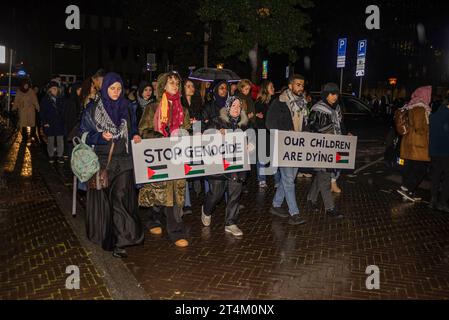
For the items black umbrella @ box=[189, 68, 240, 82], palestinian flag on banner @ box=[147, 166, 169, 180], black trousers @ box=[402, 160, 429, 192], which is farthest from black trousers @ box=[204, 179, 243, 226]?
black umbrella @ box=[189, 68, 240, 82]

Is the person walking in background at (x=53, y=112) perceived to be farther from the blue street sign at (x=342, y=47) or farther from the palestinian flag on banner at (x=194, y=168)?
the blue street sign at (x=342, y=47)

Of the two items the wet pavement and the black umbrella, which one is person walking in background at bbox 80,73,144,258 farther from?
the black umbrella

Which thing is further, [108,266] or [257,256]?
[257,256]

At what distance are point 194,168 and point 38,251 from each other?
198cm

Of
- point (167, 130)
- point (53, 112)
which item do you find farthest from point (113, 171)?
point (53, 112)

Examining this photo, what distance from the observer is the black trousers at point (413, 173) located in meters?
8.59

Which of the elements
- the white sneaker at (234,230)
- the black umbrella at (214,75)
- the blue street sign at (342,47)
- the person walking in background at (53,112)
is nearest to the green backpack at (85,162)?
the white sneaker at (234,230)

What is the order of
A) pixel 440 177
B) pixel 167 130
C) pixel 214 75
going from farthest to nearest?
pixel 214 75
pixel 440 177
pixel 167 130

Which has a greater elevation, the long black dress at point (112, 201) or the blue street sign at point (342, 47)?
the blue street sign at point (342, 47)

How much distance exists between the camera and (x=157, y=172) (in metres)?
5.77

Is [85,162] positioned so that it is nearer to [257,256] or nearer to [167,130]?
[167,130]

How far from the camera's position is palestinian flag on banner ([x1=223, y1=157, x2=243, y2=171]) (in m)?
6.23

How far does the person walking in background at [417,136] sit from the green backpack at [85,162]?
17.5 ft

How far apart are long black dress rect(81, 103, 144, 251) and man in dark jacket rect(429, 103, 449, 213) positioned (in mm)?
4893
